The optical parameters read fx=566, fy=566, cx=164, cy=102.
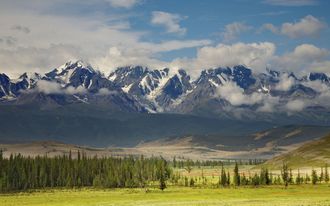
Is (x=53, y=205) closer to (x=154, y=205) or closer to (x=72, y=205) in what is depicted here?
(x=72, y=205)

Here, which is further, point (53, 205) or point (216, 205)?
point (53, 205)

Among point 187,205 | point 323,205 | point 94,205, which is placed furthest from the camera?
point 94,205

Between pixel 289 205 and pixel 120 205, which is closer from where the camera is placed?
pixel 289 205

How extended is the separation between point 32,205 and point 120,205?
25.6 m

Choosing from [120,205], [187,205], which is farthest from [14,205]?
[187,205]

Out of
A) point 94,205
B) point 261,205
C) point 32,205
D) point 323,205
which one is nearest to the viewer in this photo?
point 323,205

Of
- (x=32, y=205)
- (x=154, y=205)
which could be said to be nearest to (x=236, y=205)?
(x=154, y=205)

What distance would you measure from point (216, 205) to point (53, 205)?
139 ft

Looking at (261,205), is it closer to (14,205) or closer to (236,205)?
(236,205)

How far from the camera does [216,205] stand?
11469cm

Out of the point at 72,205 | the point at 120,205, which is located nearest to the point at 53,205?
the point at 72,205

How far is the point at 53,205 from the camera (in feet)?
443

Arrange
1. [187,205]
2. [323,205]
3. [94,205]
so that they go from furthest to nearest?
1. [94,205]
2. [187,205]
3. [323,205]

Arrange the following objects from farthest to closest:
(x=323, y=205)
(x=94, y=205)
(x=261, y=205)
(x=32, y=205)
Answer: (x=32, y=205), (x=94, y=205), (x=261, y=205), (x=323, y=205)
